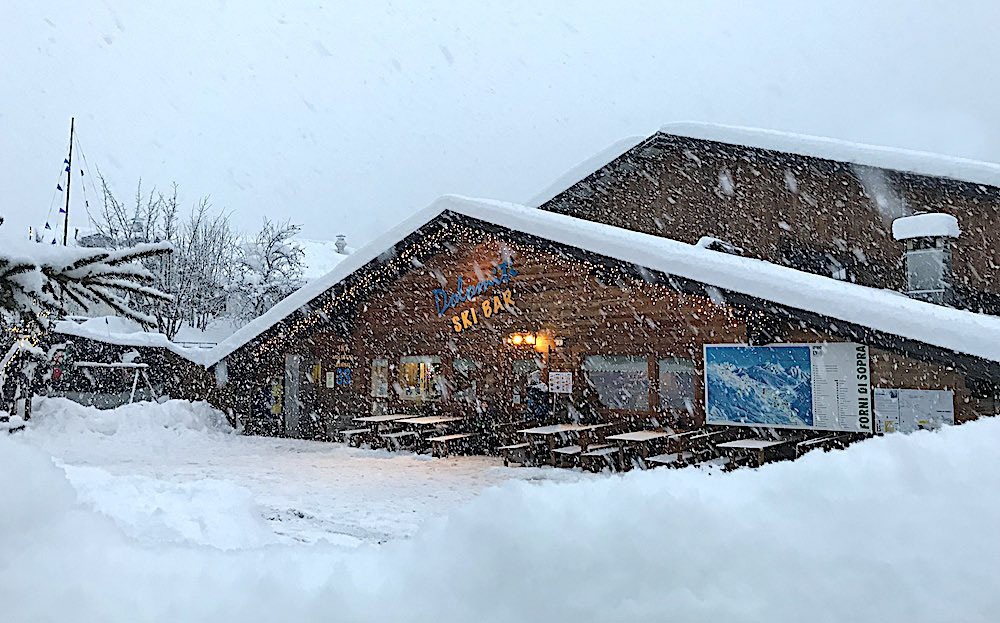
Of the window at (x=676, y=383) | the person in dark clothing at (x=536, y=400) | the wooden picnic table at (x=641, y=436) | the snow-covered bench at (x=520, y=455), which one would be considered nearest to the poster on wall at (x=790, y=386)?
the window at (x=676, y=383)

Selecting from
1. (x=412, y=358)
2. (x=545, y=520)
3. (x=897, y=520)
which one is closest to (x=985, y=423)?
(x=897, y=520)

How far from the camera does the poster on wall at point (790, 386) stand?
424 inches

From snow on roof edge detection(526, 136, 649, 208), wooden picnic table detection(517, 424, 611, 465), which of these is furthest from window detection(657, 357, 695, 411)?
snow on roof edge detection(526, 136, 649, 208)

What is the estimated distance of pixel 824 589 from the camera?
1.67 m

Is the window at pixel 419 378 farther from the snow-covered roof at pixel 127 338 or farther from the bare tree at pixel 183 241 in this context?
the bare tree at pixel 183 241

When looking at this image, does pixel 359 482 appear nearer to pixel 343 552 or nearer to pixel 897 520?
pixel 343 552

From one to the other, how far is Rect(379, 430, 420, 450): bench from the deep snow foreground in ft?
40.8

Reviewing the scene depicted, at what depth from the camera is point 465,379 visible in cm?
1547

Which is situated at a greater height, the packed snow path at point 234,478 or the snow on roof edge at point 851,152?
the snow on roof edge at point 851,152

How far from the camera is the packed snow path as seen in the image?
7117mm

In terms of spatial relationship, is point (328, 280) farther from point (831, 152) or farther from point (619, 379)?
point (831, 152)

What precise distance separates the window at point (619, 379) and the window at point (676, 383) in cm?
29

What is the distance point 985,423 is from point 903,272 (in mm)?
9911

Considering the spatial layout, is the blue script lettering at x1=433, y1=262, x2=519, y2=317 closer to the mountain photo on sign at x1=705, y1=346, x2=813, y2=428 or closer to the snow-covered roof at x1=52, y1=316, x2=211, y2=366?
the mountain photo on sign at x1=705, y1=346, x2=813, y2=428
